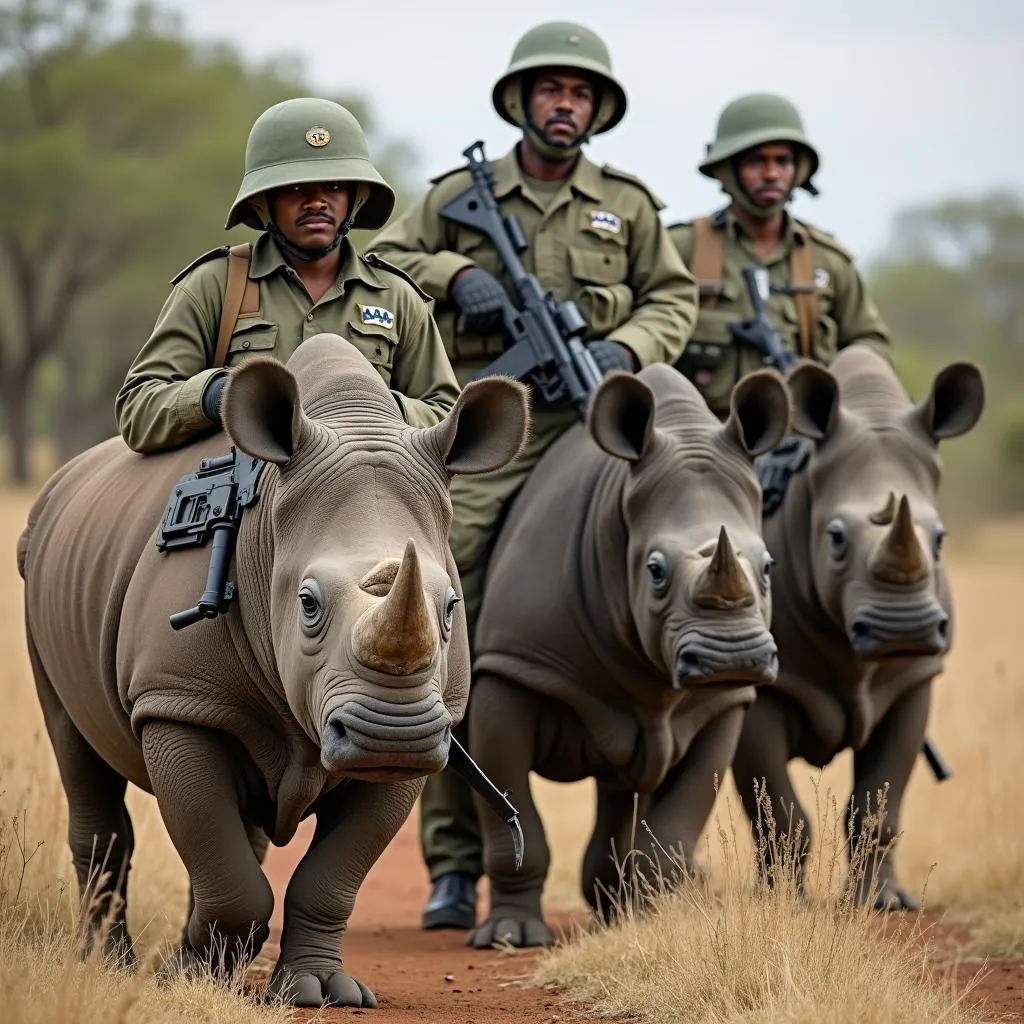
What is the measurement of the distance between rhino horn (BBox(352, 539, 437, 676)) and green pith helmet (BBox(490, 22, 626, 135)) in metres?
4.19

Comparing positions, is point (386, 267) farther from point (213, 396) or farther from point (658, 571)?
point (658, 571)

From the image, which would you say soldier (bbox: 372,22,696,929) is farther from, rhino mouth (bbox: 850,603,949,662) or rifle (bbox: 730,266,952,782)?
rhino mouth (bbox: 850,603,949,662)

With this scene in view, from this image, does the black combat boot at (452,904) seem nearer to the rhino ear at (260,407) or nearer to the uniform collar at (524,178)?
the uniform collar at (524,178)

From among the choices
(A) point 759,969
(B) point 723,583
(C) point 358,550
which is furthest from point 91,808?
(A) point 759,969

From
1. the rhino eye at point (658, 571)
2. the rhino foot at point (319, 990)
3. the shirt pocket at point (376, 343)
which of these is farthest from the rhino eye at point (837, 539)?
the rhino foot at point (319, 990)

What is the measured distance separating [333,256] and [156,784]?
1.89 m

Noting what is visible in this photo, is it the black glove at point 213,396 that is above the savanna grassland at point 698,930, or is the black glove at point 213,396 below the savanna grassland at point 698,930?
above

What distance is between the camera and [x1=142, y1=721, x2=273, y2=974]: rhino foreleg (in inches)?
231

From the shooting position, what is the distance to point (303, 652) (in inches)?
213

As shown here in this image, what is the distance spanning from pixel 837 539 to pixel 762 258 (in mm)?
1912

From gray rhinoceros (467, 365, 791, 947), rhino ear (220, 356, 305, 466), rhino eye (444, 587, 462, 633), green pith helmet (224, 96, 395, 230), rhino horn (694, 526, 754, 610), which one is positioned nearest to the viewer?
rhino eye (444, 587, 462, 633)

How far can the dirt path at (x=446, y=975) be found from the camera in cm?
605

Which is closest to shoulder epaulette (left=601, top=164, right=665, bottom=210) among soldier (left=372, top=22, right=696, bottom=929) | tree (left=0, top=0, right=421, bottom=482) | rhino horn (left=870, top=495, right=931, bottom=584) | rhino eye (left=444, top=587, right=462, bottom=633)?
soldier (left=372, top=22, right=696, bottom=929)

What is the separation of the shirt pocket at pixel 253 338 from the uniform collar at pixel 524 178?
2443 mm
